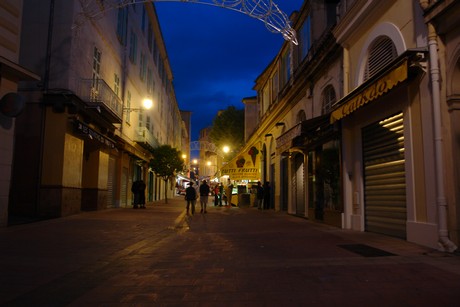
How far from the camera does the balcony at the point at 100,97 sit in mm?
16672

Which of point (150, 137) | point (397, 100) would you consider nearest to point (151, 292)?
point (397, 100)

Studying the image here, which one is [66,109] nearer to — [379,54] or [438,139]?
[379,54]

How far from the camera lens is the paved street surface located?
4.68 meters

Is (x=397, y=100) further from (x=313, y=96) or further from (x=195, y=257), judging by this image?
(x=313, y=96)

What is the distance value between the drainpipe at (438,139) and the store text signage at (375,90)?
1.73 feet

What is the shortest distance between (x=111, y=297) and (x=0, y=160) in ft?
26.5

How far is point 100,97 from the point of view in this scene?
18.0m

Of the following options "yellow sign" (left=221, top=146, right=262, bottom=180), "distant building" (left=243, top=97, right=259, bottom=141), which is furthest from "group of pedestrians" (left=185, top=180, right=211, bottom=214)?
"distant building" (left=243, top=97, right=259, bottom=141)

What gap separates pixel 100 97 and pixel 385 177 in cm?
1239

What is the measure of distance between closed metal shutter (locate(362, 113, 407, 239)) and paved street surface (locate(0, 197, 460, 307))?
576 mm

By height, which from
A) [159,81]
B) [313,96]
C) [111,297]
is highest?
[159,81]

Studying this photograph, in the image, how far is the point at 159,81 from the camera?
40.1 metres

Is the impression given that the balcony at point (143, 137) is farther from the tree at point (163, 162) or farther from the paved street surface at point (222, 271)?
the paved street surface at point (222, 271)

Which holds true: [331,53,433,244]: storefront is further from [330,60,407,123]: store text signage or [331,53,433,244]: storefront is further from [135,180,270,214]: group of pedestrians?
[135,180,270,214]: group of pedestrians
